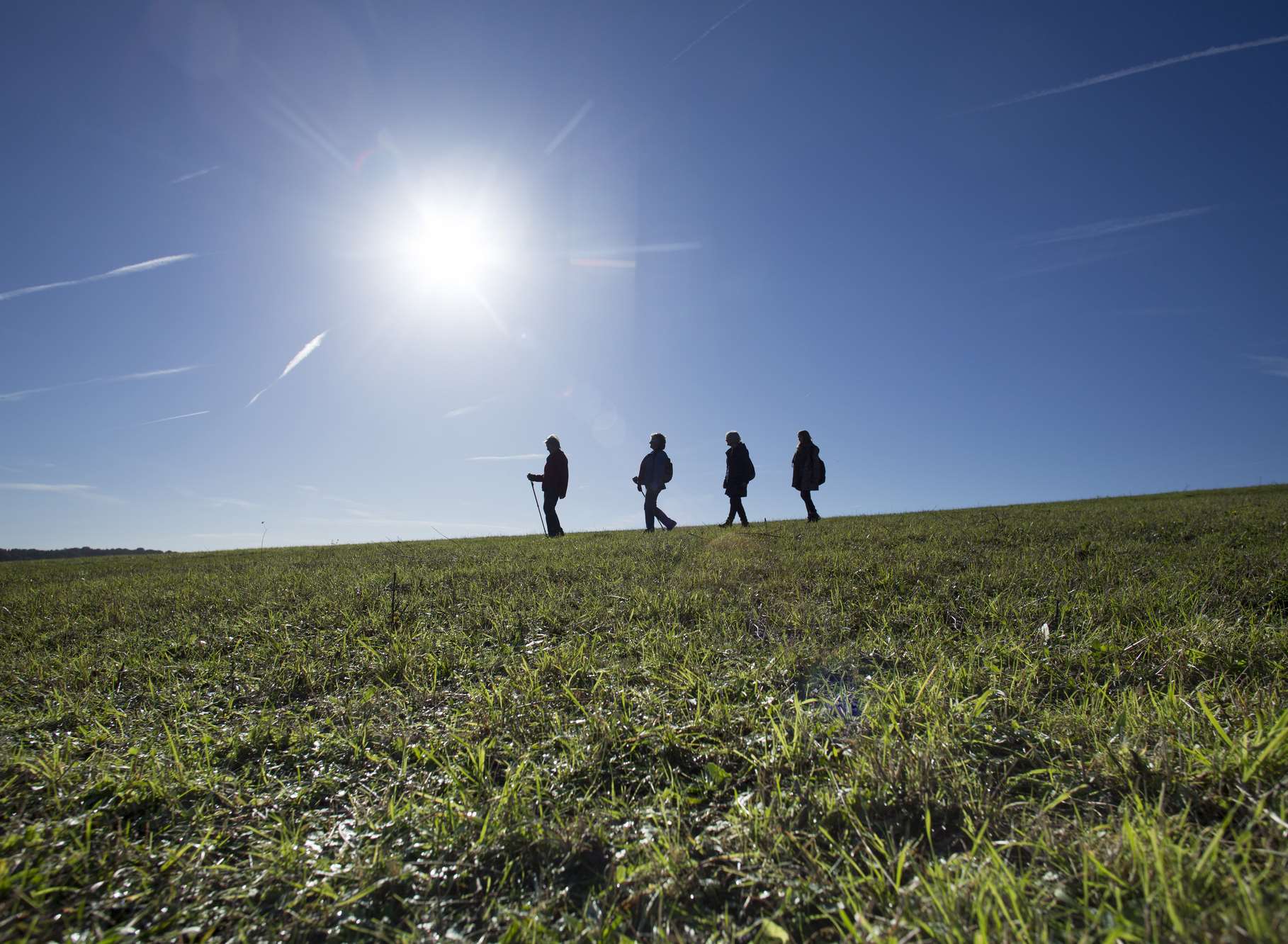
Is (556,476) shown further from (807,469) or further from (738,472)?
(807,469)

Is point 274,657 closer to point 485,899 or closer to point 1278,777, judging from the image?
point 485,899

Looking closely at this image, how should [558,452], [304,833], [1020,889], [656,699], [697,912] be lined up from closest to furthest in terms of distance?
[1020,889], [697,912], [304,833], [656,699], [558,452]

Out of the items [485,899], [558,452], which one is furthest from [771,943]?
[558,452]

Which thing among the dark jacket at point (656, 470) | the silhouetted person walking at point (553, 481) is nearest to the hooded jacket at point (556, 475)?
the silhouetted person walking at point (553, 481)

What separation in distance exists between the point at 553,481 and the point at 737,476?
532 centimetres

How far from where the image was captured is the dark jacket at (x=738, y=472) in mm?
16062

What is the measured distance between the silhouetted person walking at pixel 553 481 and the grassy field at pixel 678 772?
39.6ft

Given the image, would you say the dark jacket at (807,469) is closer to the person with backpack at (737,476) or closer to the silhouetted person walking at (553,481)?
the person with backpack at (737,476)

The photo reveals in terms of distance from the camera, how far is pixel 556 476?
1758 centimetres

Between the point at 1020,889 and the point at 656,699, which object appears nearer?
the point at 1020,889

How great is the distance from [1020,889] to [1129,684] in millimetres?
2137

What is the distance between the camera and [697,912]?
1.76 m

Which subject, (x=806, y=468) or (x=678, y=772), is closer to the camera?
(x=678, y=772)

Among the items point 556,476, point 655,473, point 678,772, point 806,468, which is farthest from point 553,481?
point 678,772
